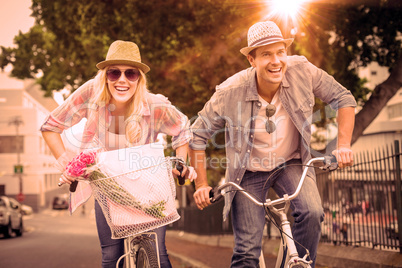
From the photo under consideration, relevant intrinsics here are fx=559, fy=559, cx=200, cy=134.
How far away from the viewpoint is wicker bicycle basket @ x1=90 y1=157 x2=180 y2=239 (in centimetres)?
353

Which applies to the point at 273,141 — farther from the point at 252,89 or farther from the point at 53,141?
the point at 53,141

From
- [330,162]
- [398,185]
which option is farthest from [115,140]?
[398,185]

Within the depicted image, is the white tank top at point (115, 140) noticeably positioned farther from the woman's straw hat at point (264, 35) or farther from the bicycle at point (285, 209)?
the woman's straw hat at point (264, 35)

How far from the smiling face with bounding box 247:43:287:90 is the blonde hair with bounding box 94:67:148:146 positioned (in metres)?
0.88

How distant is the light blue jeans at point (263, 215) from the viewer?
3750 mm

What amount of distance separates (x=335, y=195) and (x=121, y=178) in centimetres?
752

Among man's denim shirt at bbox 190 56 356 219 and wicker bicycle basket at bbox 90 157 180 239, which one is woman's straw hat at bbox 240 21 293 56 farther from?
wicker bicycle basket at bbox 90 157 180 239

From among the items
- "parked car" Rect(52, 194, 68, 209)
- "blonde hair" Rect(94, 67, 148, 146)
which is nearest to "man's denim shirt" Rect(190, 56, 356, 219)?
"blonde hair" Rect(94, 67, 148, 146)

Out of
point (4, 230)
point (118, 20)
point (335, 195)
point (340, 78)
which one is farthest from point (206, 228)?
point (335, 195)

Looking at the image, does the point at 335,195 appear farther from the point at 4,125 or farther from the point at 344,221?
the point at 4,125

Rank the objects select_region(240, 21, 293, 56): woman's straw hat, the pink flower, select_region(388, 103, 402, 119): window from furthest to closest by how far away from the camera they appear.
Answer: select_region(388, 103, 402, 119): window < select_region(240, 21, 293, 56): woman's straw hat < the pink flower

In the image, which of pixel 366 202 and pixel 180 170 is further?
pixel 366 202

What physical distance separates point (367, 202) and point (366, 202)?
47 millimetres

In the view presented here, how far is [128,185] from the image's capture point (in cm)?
353
